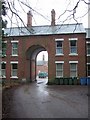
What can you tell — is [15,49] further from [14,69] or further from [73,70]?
[73,70]

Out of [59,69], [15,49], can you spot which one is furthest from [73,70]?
[15,49]

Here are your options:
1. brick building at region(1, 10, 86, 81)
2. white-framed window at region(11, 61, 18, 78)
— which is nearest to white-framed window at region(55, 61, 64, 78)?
brick building at region(1, 10, 86, 81)

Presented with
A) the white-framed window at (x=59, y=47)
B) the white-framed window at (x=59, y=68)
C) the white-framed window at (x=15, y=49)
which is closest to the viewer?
the white-framed window at (x=59, y=68)

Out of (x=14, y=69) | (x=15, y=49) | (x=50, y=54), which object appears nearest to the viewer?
(x=50, y=54)

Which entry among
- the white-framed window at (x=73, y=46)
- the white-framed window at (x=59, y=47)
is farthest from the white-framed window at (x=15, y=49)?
the white-framed window at (x=73, y=46)

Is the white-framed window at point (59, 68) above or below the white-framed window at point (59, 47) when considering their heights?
below

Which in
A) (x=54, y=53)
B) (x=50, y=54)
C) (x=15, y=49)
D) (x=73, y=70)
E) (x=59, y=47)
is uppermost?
(x=59, y=47)

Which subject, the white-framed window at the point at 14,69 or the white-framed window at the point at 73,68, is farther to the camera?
→ the white-framed window at the point at 14,69

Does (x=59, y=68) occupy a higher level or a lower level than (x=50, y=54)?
lower

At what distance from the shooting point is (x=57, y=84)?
3456 centimetres

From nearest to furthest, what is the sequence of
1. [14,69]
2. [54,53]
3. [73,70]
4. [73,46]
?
[73,70]
[73,46]
[54,53]
[14,69]

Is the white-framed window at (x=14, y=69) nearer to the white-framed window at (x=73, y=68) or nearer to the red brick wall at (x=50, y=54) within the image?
the red brick wall at (x=50, y=54)

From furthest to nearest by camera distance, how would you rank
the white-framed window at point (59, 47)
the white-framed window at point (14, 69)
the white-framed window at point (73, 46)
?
the white-framed window at point (14, 69)
the white-framed window at point (59, 47)
the white-framed window at point (73, 46)

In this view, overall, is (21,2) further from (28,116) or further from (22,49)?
(22,49)
